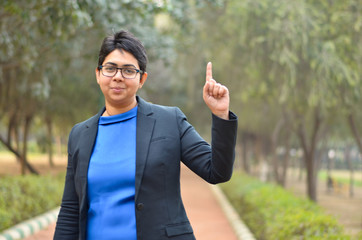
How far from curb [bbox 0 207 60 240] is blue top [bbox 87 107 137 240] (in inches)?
220

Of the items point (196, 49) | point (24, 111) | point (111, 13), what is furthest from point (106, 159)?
point (24, 111)

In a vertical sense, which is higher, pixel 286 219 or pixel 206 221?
pixel 286 219

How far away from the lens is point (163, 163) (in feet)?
7.31

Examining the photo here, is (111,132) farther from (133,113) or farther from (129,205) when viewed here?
(129,205)

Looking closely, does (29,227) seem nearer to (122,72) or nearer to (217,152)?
(122,72)

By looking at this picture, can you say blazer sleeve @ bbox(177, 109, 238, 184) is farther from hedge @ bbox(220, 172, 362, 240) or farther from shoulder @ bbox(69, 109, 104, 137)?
Result: hedge @ bbox(220, 172, 362, 240)

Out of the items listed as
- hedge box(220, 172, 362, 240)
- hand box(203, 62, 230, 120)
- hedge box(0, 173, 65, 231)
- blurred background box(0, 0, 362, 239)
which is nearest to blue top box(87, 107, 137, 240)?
hand box(203, 62, 230, 120)

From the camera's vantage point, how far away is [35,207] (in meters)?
10.4

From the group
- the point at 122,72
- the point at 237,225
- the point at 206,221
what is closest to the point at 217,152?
the point at 122,72

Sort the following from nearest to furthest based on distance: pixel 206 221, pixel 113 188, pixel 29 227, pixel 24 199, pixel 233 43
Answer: pixel 113 188, pixel 29 227, pixel 24 199, pixel 206 221, pixel 233 43

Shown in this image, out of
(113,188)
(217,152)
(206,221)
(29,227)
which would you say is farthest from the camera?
(206,221)

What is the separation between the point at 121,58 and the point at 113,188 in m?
0.61

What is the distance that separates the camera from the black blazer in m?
2.13

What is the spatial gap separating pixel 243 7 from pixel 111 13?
9.97 feet
